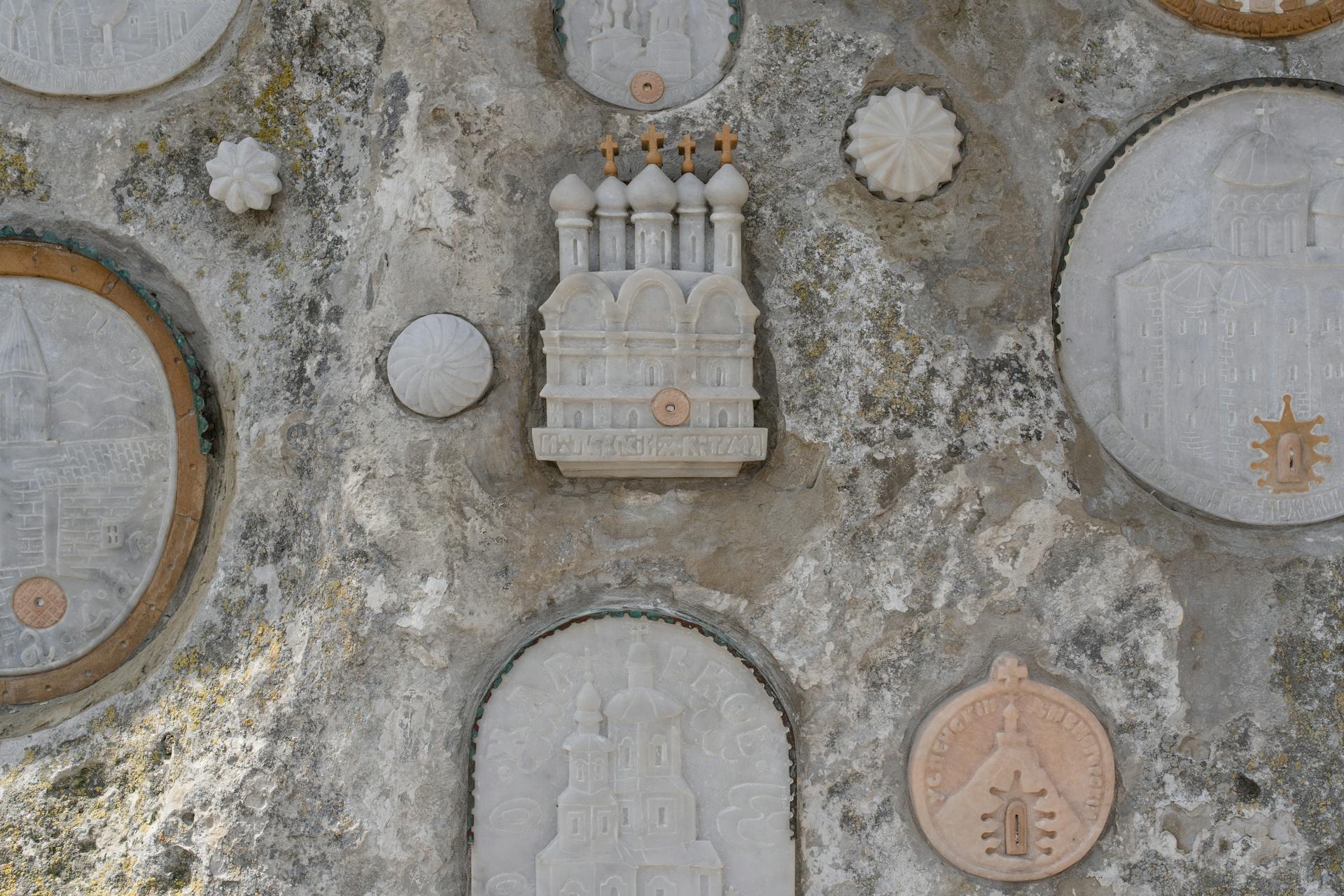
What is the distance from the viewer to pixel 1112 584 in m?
5.00

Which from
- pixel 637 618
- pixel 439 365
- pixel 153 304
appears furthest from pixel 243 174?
pixel 637 618

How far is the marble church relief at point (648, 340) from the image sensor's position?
4855 mm

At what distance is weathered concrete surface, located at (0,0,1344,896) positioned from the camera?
490cm

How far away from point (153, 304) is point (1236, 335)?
3957mm

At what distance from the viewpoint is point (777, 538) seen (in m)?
5.00

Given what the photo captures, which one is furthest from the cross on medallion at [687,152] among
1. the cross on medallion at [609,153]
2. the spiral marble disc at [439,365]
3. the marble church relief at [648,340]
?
the spiral marble disc at [439,365]

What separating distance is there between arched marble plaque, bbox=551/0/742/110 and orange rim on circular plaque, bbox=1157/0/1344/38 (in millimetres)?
1659

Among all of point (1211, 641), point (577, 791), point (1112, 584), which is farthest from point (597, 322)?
point (1211, 641)

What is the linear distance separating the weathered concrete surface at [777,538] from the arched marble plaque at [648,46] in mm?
72

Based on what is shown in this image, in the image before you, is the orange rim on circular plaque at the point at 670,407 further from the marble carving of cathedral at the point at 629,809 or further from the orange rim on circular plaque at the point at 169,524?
the orange rim on circular plaque at the point at 169,524

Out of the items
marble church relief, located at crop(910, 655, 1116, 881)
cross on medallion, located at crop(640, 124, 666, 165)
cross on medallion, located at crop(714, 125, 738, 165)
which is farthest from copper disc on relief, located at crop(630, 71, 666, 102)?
marble church relief, located at crop(910, 655, 1116, 881)

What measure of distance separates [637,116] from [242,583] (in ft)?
7.23

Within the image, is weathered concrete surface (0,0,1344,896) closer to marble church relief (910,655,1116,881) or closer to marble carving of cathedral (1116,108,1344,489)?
marble church relief (910,655,1116,881)

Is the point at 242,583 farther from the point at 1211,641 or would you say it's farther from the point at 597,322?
the point at 1211,641
